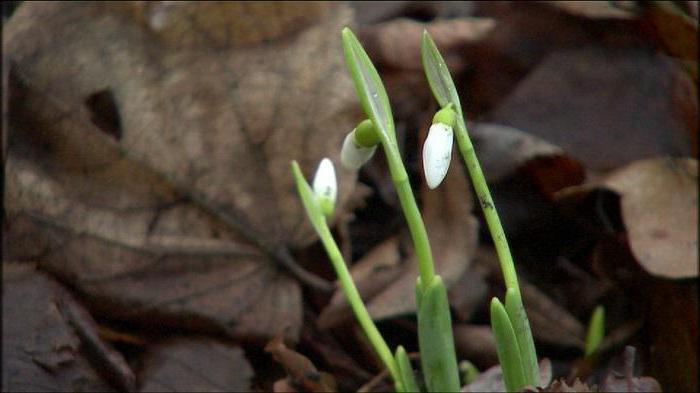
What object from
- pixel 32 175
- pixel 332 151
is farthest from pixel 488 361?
pixel 32 175

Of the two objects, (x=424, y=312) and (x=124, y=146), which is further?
(x=124, y=146)

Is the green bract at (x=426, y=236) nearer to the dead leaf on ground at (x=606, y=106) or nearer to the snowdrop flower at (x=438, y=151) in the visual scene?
the snowdrop flower at (x=438, y=151)

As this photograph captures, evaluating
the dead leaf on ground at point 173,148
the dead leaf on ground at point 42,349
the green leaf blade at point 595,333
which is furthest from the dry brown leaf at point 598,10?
the dead leaf on ground at point 42,349

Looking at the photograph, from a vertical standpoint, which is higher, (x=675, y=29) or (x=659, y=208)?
(x=675, y=29)

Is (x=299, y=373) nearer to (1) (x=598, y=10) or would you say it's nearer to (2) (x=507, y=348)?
(2) (x=507, y=348)

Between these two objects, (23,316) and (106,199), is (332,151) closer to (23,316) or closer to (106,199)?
(106,199)

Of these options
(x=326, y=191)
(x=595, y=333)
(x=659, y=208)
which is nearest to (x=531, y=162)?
(x=659, y=208)
